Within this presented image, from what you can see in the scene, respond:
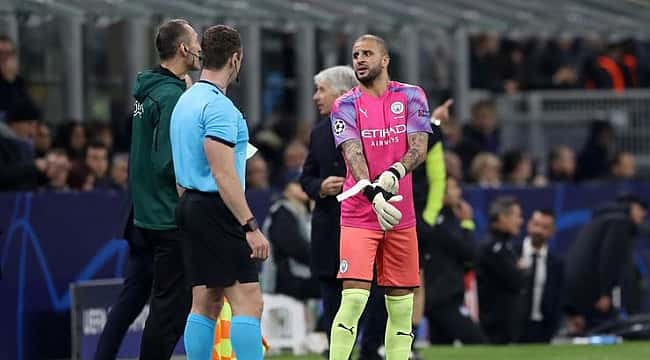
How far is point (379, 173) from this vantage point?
10352mm

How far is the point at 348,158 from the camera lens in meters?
10.3

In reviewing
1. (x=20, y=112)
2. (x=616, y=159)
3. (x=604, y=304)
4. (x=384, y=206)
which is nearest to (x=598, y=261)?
(x=604, y=304)

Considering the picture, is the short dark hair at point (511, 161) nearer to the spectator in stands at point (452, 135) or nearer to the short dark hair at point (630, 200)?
the spectator in stands at point (452, 135)

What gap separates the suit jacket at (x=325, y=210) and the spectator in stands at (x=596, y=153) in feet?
37.4

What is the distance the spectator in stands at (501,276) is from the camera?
16.3m

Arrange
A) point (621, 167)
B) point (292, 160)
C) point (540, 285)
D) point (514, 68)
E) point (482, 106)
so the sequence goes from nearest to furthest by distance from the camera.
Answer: point (540, 285) → point (292, 160) → point (482, 106) → point (621, 167) → point (514, 68)

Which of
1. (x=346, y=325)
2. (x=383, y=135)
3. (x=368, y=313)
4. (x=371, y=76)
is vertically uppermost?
(x=371, y=76)

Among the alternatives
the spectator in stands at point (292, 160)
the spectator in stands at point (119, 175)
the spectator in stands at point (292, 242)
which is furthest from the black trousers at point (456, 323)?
the spectator in stands at point (119, 175)

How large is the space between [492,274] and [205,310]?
7395mm

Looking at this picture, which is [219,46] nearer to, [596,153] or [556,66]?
[596,153]

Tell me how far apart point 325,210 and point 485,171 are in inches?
304

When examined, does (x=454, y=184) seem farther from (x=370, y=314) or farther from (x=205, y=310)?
(x=205, y=310)

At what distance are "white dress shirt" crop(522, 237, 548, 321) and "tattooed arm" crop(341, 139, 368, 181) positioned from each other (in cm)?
685

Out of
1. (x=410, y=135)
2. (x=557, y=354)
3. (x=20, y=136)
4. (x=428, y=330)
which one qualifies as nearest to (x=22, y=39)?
(x=20, y=136)
